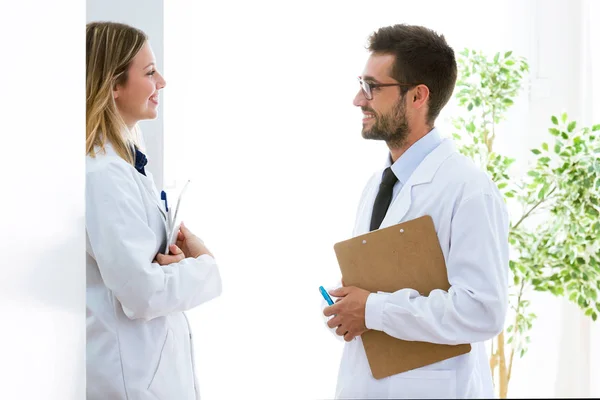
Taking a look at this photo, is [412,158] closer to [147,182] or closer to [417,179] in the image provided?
[417,179]

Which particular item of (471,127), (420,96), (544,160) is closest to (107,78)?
(420,96)

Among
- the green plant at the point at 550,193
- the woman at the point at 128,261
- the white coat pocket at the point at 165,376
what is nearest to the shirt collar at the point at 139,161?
the woman at the point at 128,261

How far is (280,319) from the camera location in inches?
123

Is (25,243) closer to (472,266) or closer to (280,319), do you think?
(472,266)

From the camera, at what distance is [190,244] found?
1753mm

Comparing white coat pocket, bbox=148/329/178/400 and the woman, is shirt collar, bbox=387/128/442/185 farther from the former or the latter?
white coat pocket, bbox=148/329/178/400

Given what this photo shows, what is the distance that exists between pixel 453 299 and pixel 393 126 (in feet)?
1.66

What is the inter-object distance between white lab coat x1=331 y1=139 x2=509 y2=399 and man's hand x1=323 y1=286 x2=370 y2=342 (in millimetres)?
26

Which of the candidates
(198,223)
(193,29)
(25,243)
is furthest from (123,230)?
(193,29)

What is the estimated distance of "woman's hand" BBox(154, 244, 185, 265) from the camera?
1.64 meters

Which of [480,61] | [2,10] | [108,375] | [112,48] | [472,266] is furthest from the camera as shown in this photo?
[480,61]

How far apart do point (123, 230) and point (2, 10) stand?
1.84 ft

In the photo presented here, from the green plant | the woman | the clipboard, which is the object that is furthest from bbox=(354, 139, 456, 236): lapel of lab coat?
the green plant

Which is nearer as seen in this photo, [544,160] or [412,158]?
[412,158]
